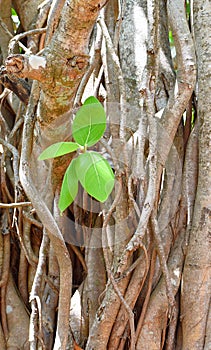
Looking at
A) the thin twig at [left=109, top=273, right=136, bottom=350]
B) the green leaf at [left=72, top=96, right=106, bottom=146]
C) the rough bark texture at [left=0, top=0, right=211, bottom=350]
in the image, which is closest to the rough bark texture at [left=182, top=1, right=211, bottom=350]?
the rough bark texture at [left=0, top=0, right=211, bottom=350]

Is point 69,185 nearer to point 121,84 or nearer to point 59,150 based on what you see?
point 59,150

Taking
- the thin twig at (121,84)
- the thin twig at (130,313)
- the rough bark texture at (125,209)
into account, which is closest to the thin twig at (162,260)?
the rough bark texture at (125,209)

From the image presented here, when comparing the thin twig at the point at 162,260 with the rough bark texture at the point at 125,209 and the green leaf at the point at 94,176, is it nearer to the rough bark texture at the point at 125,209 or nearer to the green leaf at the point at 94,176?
the rough bark texture at the point at 125,209

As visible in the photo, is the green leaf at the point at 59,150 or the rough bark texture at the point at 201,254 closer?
the green leaf at the point at 59,150

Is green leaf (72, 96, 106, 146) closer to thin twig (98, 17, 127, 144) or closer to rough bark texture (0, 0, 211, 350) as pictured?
rough bark texture (0, 0, 211, 350)

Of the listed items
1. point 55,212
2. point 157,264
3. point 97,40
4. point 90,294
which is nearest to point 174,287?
point 157,264

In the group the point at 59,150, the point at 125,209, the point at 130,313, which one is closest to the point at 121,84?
the point at 125,209
